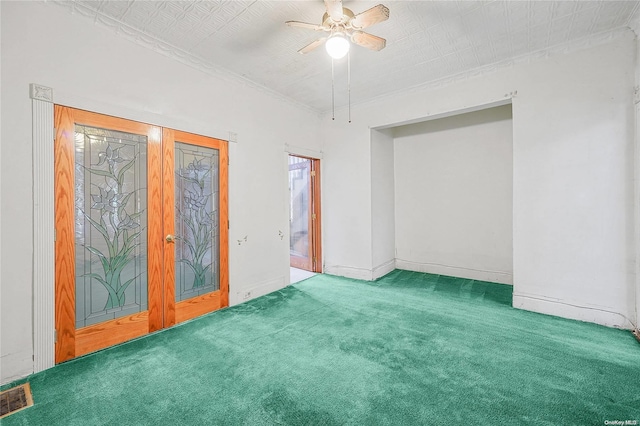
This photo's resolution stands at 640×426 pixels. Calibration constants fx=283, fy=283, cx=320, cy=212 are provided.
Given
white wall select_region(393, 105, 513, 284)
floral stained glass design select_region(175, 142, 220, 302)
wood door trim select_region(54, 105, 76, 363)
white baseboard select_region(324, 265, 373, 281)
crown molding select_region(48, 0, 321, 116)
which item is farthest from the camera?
white baseboard select_region(324, 265, 373, 281)

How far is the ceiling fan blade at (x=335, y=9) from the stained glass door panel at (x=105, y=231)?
83.8 inches

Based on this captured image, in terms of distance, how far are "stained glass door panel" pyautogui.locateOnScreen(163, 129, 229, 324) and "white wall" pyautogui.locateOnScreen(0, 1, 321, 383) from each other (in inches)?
5.8

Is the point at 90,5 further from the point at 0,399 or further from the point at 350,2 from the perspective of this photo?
the point at 0,399

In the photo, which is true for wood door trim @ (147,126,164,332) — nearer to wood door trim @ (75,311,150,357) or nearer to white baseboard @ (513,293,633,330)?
wood door trim @ (75,311,150,357)

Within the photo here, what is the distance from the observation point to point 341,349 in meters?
2.61

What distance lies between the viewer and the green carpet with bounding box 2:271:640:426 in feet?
5.94

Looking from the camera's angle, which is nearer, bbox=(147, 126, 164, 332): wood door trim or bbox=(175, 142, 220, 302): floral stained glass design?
bbox=(147, 126, 164, 332): wood door trim

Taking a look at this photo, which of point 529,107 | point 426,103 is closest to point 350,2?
point 426,103

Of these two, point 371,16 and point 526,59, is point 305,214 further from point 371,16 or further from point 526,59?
point 526,59

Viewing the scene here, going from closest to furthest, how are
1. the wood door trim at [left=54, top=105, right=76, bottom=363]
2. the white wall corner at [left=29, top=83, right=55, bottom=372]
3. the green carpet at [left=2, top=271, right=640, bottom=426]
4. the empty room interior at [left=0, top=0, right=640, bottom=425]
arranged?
the green carpet at [left=2, top=271, right=640, bottom=426] < the empty room interior at [left=0, top=0, right=640, bottom=425] < the white wall corner at [left=29, top=83, right=55, bottom=372] < the wood door trim at [left=54, top=105, right=76, bottom=363]

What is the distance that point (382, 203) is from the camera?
5.32 m

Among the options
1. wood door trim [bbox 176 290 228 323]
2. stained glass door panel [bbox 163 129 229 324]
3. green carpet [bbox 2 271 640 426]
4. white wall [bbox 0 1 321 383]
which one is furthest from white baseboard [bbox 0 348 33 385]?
wood door trim [bbox 176 290 228 323]

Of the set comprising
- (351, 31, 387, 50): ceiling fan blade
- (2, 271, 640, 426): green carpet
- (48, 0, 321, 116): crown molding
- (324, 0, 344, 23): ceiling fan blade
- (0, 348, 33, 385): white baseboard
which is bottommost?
(2, 271, 640, 426): green carpet

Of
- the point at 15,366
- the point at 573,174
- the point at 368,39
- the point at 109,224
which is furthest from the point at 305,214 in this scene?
the point at 15,366
